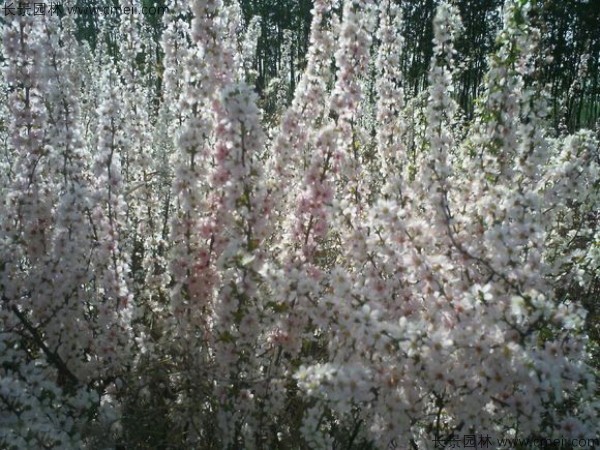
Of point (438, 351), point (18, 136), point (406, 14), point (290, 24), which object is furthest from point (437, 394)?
point (290, 24)

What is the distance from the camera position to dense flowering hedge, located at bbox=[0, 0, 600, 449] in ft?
8.56

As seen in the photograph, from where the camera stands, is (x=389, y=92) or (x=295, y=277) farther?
A: (x=389, y=92)

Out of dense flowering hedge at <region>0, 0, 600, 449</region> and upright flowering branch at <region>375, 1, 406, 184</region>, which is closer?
dense flowering hedge at <region>0, 0, 600, 449</region>

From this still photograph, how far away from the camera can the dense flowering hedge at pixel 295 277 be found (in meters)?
2.61

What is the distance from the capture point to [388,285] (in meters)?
3.02

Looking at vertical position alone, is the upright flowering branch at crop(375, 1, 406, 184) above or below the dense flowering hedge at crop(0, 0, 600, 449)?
above

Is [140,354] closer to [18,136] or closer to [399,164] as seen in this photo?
[18,136]

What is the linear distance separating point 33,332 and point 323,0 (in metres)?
3.04

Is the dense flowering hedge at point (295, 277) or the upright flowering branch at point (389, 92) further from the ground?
the upright flowering branch at point (389, 92)

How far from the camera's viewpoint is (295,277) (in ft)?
9.04

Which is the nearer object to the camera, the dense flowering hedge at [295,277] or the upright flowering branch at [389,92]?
the dense flowering hedge at [295,277]

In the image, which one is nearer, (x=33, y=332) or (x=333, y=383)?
(x=333, y=383)

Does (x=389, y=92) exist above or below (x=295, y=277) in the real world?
above

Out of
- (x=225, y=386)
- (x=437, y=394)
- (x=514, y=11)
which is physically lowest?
(x=225, y=386)
